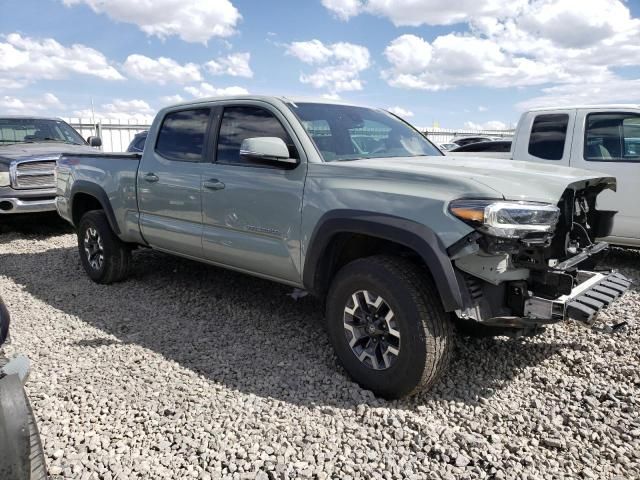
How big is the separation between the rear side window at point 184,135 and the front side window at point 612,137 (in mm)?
4401

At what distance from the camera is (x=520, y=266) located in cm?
289

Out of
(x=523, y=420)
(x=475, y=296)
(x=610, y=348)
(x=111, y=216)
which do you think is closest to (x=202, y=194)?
(x=111, y=216)

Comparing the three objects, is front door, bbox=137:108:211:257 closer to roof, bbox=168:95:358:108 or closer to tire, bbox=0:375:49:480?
roof, bbox=168:95:358:108

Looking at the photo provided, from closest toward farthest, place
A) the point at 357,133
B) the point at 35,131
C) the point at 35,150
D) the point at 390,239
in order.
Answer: the point at 390,239
the point at 357,133
the point at 35,150
the point at 35,131

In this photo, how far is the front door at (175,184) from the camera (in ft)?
14.5

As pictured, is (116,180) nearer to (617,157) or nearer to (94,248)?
(94,248)

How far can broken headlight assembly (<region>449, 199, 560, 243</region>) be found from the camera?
107 inches

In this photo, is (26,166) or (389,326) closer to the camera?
(389,326)

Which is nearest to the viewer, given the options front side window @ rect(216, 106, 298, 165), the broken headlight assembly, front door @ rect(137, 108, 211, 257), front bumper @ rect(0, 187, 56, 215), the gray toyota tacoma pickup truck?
the broken headlight assembly

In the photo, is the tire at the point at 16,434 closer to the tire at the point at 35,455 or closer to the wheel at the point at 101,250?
the tire at the point at 35,455

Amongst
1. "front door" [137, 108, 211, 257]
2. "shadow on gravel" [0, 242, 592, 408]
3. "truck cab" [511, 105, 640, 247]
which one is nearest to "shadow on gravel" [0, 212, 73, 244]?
"shadow on gravel" [0, 242, 592, 408]

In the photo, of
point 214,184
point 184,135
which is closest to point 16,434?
point 214,184

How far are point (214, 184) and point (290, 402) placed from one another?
1.84 m

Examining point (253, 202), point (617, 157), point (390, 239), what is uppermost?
point (617, 157)
